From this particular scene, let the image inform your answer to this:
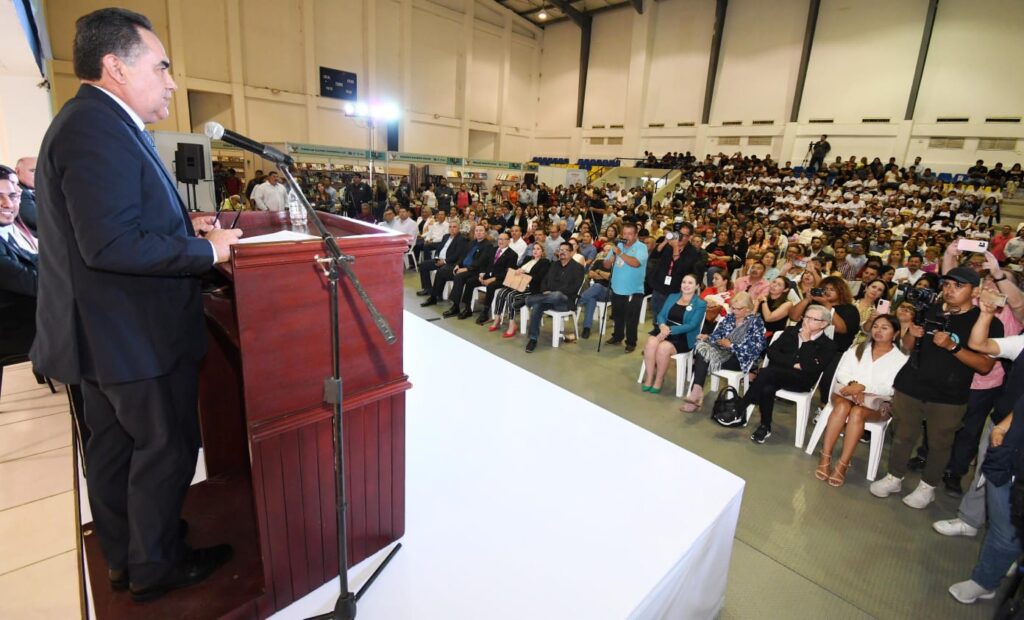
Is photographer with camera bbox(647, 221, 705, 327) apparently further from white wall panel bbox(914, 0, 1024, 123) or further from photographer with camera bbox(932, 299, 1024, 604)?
white wall panel bbox(914, 0, 1024, 123)

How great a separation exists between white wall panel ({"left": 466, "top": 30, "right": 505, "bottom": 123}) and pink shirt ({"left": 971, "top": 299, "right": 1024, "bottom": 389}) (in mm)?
17320

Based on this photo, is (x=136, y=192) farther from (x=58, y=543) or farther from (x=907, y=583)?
(x=907, y=583)

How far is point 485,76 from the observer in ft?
59.0

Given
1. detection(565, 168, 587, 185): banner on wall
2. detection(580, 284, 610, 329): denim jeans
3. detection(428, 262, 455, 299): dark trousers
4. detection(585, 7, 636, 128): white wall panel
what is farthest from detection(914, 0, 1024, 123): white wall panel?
detection(428, 262, 455, 299): dark trousers

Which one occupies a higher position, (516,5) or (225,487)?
(516,5)

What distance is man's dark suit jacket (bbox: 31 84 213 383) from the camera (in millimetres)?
839

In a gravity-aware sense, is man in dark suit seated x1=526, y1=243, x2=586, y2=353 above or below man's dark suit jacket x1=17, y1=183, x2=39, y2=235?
below

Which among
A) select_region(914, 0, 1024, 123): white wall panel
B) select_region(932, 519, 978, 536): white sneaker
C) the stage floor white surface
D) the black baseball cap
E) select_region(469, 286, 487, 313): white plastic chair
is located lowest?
select_region(932, 519, 978, 536): white sneaker

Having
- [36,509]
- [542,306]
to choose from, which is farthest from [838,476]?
[36,509]

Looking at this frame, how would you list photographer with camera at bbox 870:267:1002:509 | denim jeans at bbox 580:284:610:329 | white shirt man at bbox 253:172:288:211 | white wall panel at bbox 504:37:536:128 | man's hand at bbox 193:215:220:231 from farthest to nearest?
white wall panel at bbox 504:37:536:128, white shirt man at bbox 253:172:288:211, denim jeans at bbox 580:284:610:329, photographer with camera at bbox 870:267:1002:509, man's hand at bbox 193:215:220:231

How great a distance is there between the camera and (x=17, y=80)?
548cm

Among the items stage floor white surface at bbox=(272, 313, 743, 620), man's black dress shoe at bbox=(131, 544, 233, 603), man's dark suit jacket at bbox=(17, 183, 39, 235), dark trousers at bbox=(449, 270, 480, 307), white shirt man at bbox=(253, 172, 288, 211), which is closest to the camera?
man's black dress shoe at bbox=(131, 544, 233, 603)

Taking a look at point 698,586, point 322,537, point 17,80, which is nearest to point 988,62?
point 698,586

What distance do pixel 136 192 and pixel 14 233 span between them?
2.40 m
